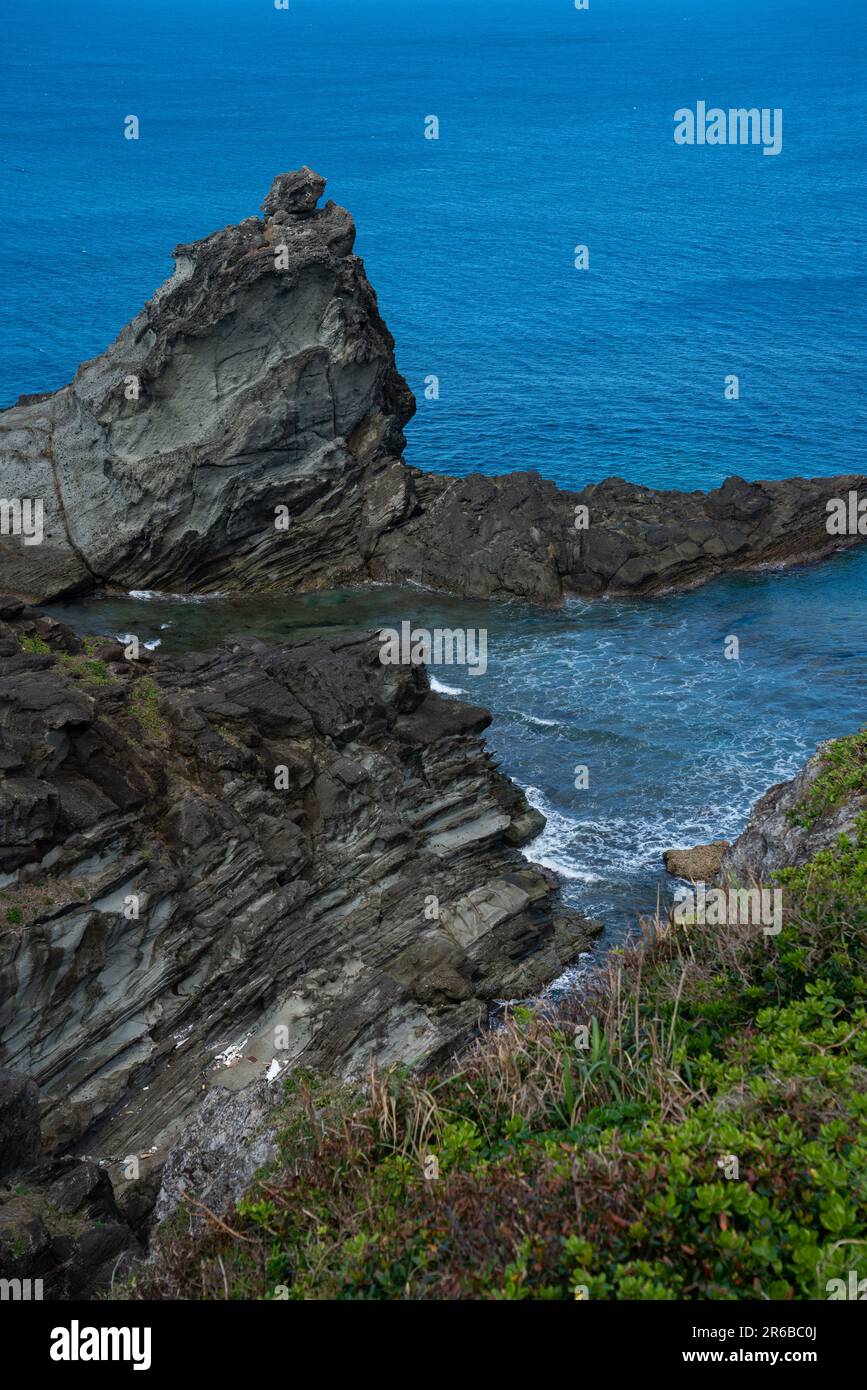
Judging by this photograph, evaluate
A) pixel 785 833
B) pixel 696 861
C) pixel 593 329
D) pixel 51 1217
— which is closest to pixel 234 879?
pixel 51 1217

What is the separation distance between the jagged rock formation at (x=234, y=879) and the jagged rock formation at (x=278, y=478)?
23.2m

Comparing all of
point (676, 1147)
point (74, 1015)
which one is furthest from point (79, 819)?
point (676, 1147)

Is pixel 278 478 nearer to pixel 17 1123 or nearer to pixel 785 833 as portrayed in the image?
pixel 785 833

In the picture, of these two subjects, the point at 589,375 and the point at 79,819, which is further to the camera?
the point at 589,375

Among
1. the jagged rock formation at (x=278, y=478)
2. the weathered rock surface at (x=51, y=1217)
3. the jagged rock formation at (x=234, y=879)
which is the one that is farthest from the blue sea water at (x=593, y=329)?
the weathered rock surface at (x=51, y=1217)

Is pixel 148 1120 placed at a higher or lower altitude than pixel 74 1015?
lower

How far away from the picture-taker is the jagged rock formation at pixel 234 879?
1168 inches

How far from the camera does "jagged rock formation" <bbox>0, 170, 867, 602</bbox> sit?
207ft

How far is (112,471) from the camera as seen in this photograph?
63875 millimetres

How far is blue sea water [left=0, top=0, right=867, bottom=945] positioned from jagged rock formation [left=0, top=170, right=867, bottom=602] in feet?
9.39

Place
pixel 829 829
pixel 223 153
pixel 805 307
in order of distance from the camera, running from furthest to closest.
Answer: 1. pixel 223 153
2. pixel 805 307
3. pixel 829 829

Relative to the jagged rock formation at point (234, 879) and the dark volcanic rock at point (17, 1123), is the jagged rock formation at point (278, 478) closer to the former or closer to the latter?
the jagged rock formation at point (234, 879)
